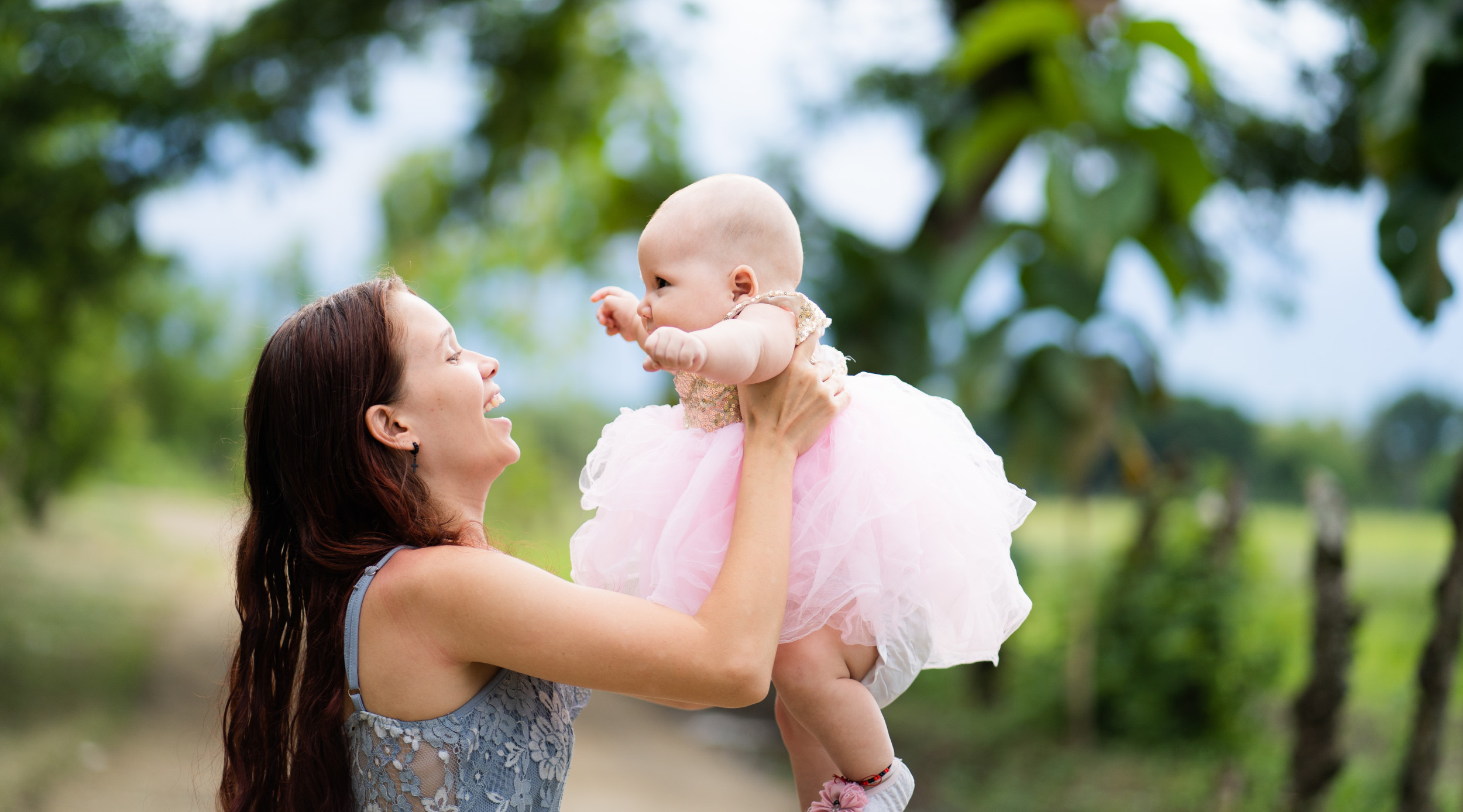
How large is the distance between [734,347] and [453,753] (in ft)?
2.30

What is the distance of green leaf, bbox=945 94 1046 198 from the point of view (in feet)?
17.9

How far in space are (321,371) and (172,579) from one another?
10211 mm

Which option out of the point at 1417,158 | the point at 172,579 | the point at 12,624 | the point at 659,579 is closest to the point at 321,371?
the point at 659,579

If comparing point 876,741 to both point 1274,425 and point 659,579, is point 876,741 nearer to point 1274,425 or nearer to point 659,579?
point 659,579

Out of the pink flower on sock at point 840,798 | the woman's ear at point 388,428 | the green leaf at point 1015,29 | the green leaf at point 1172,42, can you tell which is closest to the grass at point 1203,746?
the green leaf at point 1172,42

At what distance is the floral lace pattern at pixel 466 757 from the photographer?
4.83ft

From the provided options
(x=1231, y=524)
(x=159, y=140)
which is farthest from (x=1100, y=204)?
(x=159, y=140)

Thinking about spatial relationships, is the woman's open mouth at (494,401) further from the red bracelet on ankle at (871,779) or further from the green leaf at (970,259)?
the green leaf at (970,259)

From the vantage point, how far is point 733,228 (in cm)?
156

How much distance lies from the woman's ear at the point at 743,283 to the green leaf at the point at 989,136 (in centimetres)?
→ 435

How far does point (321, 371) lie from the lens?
152 cm

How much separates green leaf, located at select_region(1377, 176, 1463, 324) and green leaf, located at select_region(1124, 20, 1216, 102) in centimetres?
143

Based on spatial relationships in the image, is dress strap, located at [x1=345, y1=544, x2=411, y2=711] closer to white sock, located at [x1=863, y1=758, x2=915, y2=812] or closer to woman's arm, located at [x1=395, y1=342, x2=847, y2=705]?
woman's arm, located at [x1=395, y1=342, x2=847, y2=705]

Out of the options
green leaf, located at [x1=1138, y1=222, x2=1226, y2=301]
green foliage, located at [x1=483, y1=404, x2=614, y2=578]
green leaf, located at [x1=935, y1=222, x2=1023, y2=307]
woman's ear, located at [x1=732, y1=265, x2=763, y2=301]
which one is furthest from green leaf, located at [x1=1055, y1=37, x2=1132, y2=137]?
green foliage, located at [x1=483, y1=404, x2=614, y2=578]
